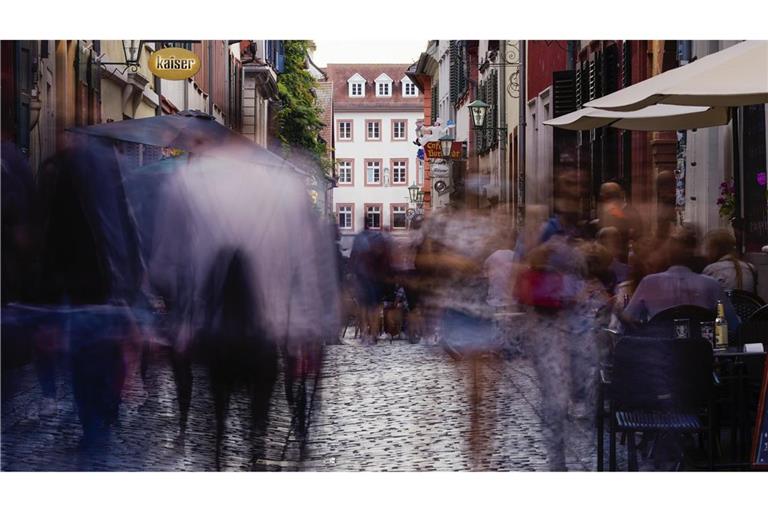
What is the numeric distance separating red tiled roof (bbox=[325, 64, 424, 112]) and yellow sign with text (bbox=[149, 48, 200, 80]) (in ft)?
4.43

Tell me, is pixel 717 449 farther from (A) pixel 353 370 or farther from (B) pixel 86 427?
(A) pixel 353 370

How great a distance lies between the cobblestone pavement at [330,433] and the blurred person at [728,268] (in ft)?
5.19

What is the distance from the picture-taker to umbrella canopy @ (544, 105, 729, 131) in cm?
1058

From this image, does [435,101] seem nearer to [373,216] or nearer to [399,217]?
[399,217]

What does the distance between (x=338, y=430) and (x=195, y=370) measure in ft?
12.9

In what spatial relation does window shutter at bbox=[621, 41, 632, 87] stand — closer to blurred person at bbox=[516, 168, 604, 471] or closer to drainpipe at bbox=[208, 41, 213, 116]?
drainpipe at bbox=[208, 41, 213, 116]

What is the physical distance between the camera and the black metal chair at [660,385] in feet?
22.3

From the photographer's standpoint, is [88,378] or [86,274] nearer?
[86,274]

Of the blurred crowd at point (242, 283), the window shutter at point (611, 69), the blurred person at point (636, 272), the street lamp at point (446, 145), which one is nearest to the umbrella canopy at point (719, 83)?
the blurred crowd at point (242, 283)

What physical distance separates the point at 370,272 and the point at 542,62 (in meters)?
3.84

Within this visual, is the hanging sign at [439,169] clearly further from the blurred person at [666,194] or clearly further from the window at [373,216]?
the blurred person at [666,194]

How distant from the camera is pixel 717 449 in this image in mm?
7746
